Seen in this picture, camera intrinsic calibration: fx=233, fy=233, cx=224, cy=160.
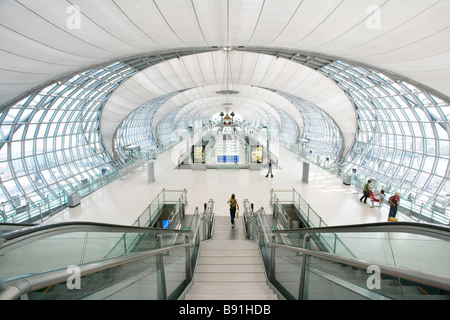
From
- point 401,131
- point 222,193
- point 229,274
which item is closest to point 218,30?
point 222,193

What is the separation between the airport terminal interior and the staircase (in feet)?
0.15

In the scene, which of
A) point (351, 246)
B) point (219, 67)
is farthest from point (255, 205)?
point (219, 67)

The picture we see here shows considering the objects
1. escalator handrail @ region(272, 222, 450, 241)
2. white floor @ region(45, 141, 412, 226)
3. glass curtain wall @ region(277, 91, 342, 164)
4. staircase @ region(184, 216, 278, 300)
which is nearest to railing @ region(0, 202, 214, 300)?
staircase @ region(184, 216, 278, 300)

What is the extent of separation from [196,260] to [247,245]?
5.54ft

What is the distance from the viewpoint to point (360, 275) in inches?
73.2

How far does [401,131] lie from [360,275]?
24997 mm

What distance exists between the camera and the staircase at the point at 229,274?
3670 millimetres

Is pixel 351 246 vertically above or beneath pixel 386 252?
beneath

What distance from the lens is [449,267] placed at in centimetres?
168

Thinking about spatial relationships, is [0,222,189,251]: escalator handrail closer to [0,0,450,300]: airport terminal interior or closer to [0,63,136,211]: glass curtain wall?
[0,0,450,300]: airport terminal interior

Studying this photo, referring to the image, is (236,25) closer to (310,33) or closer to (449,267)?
(310,33)

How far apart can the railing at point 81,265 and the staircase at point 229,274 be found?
72cm

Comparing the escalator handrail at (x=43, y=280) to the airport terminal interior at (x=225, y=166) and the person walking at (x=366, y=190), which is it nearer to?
the airport terminal interior at (x=225, y=166)

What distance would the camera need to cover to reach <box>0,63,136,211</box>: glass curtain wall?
1662 cm
